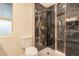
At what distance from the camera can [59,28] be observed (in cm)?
117

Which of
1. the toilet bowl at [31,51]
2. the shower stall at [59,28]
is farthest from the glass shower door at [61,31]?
the toilet bowl at [31,51]

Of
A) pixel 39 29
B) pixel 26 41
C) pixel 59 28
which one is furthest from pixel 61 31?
pixel 26 41

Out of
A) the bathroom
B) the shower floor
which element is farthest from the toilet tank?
the shower floor

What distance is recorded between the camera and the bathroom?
Result: 117cm

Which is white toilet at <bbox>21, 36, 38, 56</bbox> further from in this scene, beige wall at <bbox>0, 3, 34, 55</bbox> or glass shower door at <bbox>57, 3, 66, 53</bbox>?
glass shower door at <bbox>57, 3, 66, 53</bbox>

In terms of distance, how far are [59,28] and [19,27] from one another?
0.41 m

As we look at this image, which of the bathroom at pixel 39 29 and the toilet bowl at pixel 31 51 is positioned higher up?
the bathroom at pixel 39 29

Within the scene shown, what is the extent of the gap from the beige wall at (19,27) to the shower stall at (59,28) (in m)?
0.07

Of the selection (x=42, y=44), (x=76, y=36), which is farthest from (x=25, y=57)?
(x=76, y=36)

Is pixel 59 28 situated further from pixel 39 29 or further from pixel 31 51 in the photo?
pixel 31 51

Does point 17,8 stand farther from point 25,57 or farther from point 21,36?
point 25,57

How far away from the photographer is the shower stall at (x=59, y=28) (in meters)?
1.17

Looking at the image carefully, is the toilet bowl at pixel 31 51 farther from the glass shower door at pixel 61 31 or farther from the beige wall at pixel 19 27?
the glass shower door at pixel 61 31

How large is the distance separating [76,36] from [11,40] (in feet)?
2.14
